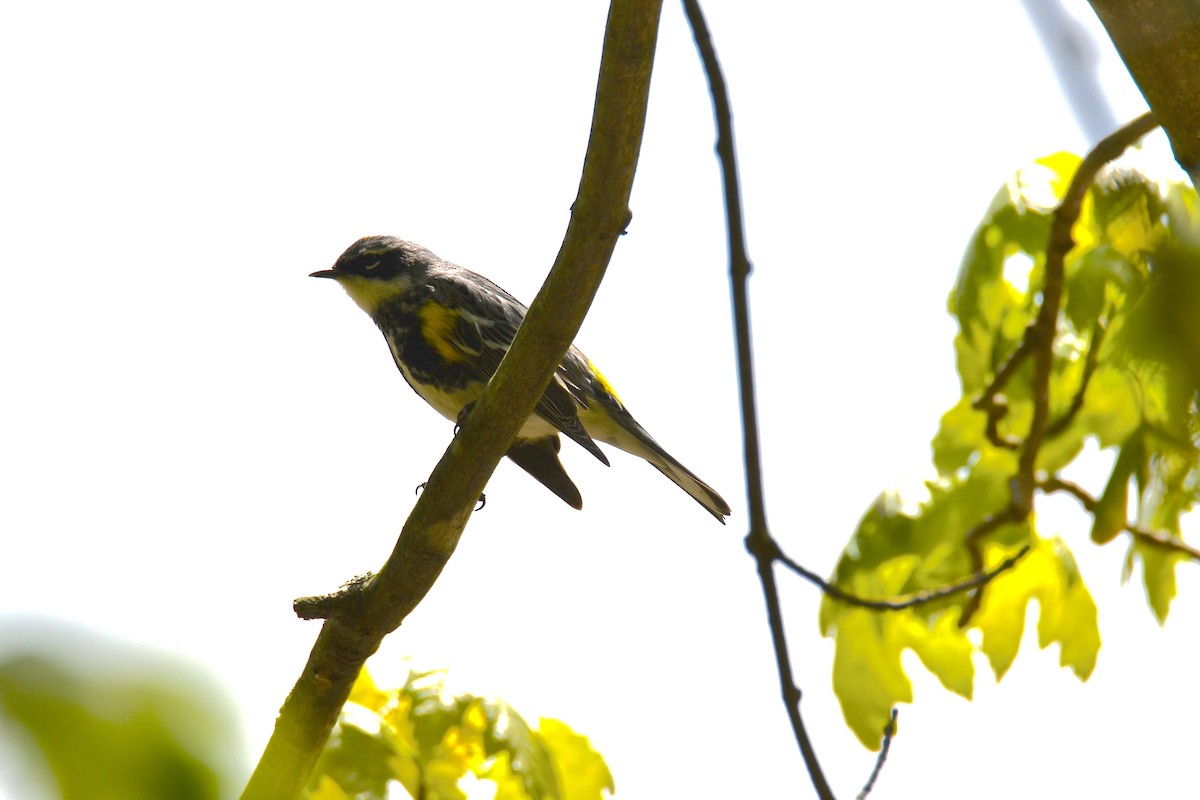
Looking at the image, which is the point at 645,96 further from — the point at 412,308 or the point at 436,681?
the point at 412,308

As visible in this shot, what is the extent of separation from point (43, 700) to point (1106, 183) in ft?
6.67

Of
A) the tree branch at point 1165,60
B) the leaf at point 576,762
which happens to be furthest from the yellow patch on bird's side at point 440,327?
the tree branch at point 1165,60

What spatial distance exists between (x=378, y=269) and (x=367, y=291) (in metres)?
0.17

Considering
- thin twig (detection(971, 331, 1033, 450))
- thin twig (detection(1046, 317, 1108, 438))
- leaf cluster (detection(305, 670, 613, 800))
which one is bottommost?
leaf cluster (detection(305, 670, 613, 800))

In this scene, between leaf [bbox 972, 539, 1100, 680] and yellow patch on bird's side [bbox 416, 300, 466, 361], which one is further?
yellow patch on bird's side [bbox 416, 300, 466, 361]

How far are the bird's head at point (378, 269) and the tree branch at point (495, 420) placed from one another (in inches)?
115

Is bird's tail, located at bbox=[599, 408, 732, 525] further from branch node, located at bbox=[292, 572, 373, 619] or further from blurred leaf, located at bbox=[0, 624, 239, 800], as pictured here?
blurred leaf, located at bbox=[0, 624, 239, 800]

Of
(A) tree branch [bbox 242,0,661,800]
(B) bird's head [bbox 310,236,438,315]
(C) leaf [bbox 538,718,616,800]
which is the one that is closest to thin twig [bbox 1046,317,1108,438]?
(A) tree branch [bbox 242,0,661,800]

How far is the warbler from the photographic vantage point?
5586 millimetres

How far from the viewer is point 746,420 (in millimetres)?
2150

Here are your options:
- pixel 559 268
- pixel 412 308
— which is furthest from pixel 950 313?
pixel 412 308

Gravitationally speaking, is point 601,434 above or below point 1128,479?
above

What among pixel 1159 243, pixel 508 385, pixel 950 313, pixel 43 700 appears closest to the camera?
pixel 43 700

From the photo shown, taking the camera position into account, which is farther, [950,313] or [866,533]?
[950,313]
